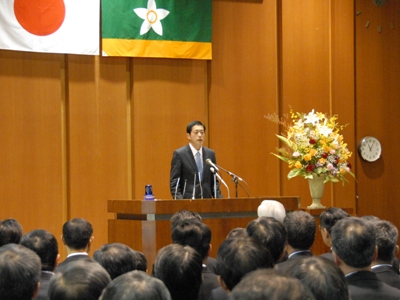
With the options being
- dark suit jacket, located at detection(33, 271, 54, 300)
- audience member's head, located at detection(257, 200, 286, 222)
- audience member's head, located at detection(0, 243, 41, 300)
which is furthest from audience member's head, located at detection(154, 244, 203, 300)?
audience member's head, located at detection(257, 200, 286, 222)

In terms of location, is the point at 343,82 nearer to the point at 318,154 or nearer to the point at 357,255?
the point at 318,154

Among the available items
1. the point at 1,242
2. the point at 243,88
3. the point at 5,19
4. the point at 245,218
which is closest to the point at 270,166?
the point at 243,88

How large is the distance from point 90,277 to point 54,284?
116 millimetres

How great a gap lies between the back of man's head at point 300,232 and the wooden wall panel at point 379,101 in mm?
6285

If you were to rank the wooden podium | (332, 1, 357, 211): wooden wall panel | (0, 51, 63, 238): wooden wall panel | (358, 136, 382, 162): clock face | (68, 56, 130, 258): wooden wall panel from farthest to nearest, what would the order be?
(358, 136, 382, 162): clock face < (332, 1, 357, 211): wooden wall panel < (68, 56, 130, 258): wooden wall panel < (0, 51, 63, 238): wooden wall panel < the wooden podium

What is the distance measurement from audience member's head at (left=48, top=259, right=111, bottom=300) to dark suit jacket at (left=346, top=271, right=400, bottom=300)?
1302 millimetres

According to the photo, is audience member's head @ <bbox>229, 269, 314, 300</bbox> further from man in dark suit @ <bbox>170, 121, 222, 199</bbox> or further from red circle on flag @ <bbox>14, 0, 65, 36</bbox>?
red circle on flag @ <bbox>14, 0, 65, 36</bbox>

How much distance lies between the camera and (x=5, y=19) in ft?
26.6

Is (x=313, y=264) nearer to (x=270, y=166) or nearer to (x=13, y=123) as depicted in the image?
(x=13, y=123)

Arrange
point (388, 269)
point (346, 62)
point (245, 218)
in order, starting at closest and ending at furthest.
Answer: point (388, 269) < point (245, 218) < point (346, 62)

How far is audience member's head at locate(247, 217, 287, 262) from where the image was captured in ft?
11.9

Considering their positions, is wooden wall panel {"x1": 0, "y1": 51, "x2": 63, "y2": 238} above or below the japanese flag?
below

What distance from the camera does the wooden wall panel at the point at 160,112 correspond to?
898 cm

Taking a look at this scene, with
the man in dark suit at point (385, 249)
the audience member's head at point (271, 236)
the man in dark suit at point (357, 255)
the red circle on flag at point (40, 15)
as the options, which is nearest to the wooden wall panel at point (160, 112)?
the red circle on flag at point (40, 15)
